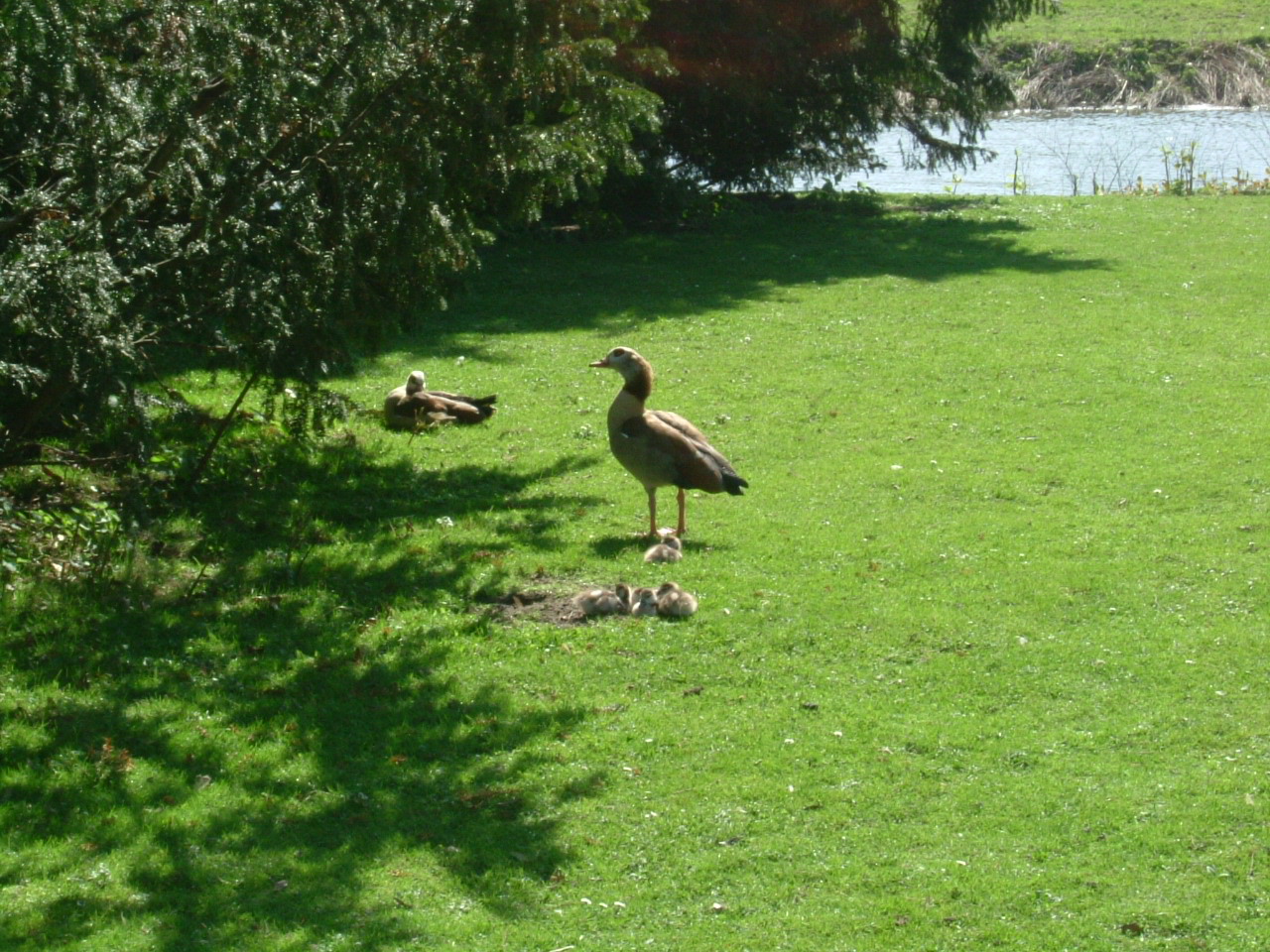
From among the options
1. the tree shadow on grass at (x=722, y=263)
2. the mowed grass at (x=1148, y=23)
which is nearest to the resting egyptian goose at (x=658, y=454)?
the tree shadow on grass at (x=722, y=263)

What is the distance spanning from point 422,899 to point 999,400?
1149 centimetres

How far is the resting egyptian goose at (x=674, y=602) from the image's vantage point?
9.80 m

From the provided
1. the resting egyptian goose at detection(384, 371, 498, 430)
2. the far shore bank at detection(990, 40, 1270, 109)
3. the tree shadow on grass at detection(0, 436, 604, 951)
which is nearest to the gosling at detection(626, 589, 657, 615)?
the tree shadow on grass at detection(0, 436, 604, 951)

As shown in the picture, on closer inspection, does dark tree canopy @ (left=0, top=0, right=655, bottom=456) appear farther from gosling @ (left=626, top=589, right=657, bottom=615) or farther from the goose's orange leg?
gosling @ (left=626, top=589, right=657, bottom=615)

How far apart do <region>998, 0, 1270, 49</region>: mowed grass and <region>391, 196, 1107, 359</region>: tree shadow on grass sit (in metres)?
33.4

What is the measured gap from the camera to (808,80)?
2794 centimetres

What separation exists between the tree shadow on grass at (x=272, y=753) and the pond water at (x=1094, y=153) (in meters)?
23.4

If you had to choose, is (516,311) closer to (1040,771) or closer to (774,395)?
(774,395)

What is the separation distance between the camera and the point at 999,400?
53.3 feet

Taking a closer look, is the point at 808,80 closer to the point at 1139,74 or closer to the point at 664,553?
the point at 664,553

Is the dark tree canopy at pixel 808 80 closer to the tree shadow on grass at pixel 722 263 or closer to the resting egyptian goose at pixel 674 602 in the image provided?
the tree shadow on grass at pixel 722 263

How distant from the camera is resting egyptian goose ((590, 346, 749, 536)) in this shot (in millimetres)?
11469

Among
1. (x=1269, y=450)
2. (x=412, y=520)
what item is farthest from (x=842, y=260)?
(x=412, y=520)

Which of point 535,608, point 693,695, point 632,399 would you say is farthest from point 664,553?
point 693,695
